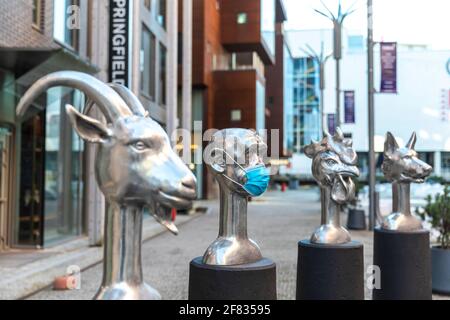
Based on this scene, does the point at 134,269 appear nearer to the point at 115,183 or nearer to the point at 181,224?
the point at 115,183

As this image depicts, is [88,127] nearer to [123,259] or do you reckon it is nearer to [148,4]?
[123,259]

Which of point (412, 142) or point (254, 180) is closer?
point (254, 180)

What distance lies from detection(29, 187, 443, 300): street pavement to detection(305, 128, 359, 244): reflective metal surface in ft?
5.69

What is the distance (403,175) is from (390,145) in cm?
36

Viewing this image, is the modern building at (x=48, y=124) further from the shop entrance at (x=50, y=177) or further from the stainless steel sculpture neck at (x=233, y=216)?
the stainless steel sculpture neck at (x=233, y=216)

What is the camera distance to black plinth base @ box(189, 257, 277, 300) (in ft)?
10.8

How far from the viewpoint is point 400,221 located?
5691mm

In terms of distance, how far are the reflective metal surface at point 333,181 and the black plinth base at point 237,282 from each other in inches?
62.1

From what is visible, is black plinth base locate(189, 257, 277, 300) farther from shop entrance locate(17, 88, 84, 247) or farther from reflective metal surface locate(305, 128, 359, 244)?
shop entrance locate(17, 88, 84, 247)

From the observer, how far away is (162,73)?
18.9 meters

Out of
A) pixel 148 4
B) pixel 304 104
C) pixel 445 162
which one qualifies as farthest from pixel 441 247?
pixel 304 104

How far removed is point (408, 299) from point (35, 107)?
7521 mm

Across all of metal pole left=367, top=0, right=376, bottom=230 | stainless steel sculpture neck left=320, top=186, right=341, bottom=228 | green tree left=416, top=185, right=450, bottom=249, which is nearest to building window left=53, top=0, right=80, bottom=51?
stainless steel sculpture neck left=320, top=186, right=341, bottom=228
